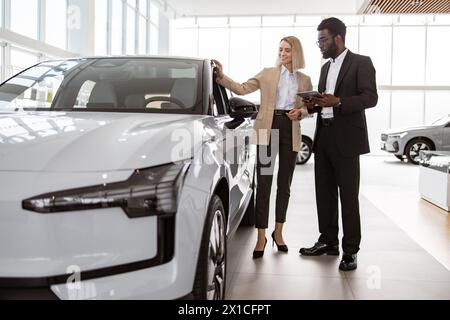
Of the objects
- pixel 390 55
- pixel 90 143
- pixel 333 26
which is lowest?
pixel 90 143

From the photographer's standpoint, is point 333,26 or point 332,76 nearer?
point 333,26

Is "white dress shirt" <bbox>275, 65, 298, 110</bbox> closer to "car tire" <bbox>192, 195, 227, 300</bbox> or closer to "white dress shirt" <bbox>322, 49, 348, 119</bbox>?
"white dress shirt" <bbox>322, 49, 348, 119</bbox>

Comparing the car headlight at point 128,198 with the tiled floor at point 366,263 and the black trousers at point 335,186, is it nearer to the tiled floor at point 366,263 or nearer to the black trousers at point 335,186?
the tiled floor at point 366,263

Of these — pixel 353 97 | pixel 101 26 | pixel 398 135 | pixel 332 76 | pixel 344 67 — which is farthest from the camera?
pixel 398 135

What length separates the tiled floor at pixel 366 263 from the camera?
9.34 feet

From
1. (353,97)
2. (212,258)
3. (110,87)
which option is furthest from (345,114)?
(212,258)

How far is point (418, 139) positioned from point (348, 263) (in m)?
8.87

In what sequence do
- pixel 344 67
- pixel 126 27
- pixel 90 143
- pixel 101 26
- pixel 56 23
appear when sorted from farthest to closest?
1. pixel 126 27
2. pixel 101 26
3. pixel 56 23
4. pixel 344 67
5. pixel 90 143

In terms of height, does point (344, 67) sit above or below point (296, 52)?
below

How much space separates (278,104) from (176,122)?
1.55 m

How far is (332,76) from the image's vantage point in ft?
11.0

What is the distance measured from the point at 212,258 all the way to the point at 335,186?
1.80m

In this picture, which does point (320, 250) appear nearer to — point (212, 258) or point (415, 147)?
point (212, 258)

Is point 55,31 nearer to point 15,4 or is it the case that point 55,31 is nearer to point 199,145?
point 15,4
